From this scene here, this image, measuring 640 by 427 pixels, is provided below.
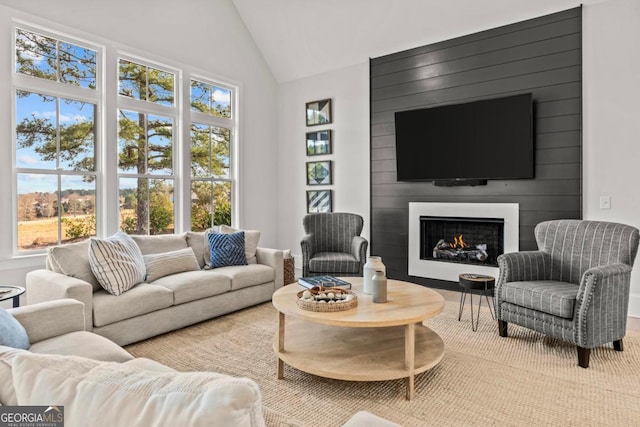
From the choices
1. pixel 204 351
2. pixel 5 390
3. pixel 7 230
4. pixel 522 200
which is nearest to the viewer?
pixel 5 390

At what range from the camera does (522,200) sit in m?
4.25

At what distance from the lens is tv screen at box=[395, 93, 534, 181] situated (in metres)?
4.20

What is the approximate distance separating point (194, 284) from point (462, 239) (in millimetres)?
3139

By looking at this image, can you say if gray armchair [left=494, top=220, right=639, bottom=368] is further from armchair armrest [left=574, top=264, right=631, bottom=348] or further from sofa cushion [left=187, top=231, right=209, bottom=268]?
sofa cushion [left=187, top=231, right=209, bottom=268]

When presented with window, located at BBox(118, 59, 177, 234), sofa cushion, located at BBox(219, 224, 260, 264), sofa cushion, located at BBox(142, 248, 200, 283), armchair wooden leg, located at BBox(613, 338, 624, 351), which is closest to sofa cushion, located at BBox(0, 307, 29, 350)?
sofa cushion, located at BBox(142, 248, 200, 283)

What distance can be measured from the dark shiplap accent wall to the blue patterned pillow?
198cm

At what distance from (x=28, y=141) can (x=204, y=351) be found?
2.70m

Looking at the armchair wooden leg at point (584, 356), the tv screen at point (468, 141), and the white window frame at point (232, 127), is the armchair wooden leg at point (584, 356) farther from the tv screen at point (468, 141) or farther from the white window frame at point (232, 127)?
the white window frame at point (232, 127)

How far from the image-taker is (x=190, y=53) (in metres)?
5.03

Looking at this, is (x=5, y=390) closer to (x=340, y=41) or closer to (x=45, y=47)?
(x=45, y=47)

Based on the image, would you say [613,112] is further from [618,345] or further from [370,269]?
[370,269]

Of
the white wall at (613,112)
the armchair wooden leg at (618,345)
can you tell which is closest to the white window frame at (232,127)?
the white wall at (613,112)

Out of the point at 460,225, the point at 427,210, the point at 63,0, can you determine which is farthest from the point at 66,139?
the point at 460,225

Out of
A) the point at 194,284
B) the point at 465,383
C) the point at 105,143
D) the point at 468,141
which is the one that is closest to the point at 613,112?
the point at 468,141
